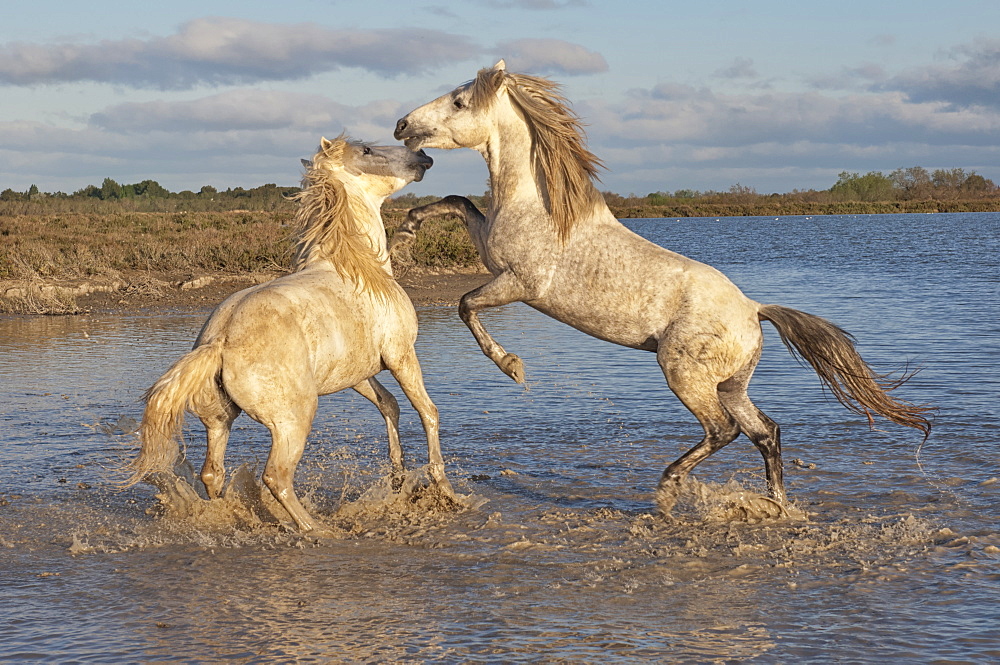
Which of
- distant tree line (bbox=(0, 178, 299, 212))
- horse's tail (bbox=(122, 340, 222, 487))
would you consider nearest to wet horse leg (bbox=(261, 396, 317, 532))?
horse's tail (bbox=(122, 340, 222, 487))

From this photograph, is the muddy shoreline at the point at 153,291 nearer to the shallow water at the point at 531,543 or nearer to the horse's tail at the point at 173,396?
the shallow water at the point at 531,543

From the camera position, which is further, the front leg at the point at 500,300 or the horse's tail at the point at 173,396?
the front leg at the point at 500,300

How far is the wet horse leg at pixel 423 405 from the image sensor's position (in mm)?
6602

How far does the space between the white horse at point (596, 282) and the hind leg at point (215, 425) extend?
1652 mm

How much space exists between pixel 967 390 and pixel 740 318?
17.1ft

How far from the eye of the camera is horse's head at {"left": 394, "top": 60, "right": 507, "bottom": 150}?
647 cm

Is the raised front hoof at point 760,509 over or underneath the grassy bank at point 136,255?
underneath

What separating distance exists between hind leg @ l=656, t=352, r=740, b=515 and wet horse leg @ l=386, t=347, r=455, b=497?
1406mm

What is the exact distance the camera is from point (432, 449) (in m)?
6.78

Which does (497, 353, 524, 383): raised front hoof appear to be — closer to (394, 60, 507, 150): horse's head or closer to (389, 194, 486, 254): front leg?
(389, 194, 486, 254): front leg

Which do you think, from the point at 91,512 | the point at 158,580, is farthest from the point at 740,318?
the point at 91,512

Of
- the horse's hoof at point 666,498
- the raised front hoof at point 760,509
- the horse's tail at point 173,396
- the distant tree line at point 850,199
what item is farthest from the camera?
the distant tree line at point 850,199

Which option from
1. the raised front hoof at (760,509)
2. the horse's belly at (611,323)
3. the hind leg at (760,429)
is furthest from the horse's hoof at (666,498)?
the horse's belly at (611,323)

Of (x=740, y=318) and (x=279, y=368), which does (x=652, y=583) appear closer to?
(x=740, y=318)
